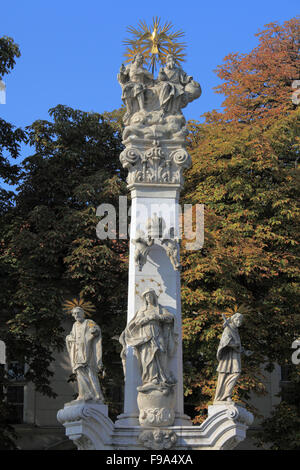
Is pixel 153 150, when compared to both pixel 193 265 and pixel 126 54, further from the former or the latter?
pixel 193 265

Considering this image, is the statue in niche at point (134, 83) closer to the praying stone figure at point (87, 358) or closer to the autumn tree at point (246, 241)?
the praying stone figure at point (87, 358)

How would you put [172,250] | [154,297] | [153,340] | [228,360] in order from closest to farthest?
[153,340], [154,297], [228,360], [172,250]

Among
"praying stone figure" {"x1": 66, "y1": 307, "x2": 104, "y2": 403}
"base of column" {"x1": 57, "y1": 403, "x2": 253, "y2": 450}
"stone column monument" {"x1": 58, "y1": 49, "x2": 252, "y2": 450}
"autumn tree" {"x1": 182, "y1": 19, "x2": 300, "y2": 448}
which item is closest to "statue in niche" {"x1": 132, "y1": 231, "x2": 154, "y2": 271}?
"stone column monument" {"x1": 58, "y1": 49, "x2": 252, "y2": 450}

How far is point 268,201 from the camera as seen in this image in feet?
82.3

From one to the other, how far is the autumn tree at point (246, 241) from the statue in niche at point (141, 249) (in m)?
5.72

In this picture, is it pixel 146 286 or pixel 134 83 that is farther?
pixel 134 83

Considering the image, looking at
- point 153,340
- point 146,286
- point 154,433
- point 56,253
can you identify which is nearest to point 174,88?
point 146,286

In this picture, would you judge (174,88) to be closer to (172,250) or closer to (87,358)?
(172,250)

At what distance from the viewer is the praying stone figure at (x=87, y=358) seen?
53.2ft

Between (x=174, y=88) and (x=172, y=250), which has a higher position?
(x=174, y=88)

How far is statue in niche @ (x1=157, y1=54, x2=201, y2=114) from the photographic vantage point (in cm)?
1836

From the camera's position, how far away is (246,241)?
24.1 meters

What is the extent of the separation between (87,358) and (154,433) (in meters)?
1.73

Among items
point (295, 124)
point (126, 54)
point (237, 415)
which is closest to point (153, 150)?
point (126, 54)
